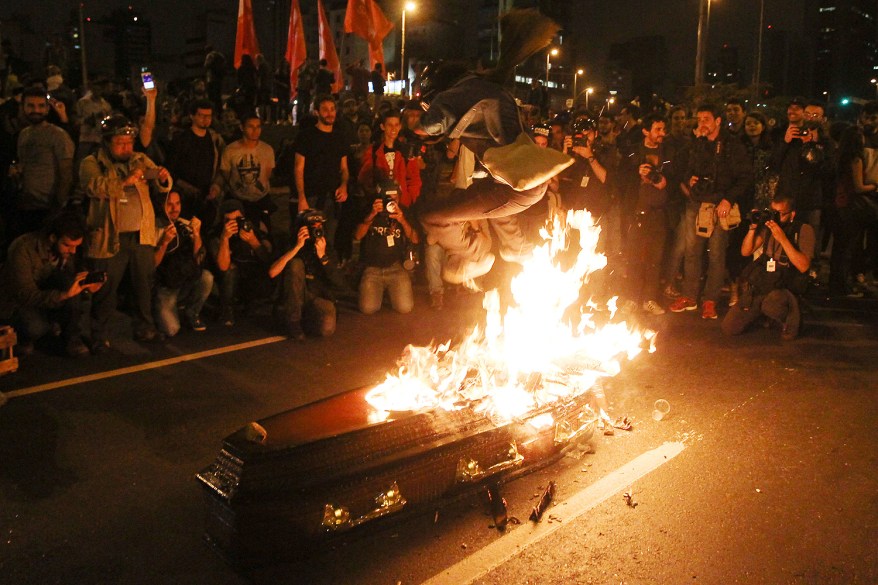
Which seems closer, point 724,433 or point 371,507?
point 371,507

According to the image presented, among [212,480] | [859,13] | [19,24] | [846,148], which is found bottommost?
[212,480]

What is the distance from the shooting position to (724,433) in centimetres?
536

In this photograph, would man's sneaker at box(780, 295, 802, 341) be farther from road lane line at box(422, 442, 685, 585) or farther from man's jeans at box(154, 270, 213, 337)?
man's jeans at box(154, 270, 213, 337)

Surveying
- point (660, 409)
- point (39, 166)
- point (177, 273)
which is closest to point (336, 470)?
point (660, 409)

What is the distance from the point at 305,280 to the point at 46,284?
7.55 feet

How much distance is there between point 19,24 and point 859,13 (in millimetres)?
126715

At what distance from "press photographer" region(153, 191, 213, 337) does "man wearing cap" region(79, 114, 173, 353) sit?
0.12 meters

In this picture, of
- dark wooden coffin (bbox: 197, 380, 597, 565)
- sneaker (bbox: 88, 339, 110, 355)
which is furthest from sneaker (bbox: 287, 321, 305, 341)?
dark wooden coffin (bbox: 197, 380, 597, 565)

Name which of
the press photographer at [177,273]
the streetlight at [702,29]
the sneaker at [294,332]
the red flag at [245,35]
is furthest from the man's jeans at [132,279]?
the streetlight at [702,29]

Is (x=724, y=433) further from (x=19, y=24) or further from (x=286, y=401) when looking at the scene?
(x=19, y=24)

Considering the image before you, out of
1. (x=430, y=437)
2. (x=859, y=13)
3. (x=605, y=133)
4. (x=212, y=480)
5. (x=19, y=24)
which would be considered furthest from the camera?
(x=859, y=13)

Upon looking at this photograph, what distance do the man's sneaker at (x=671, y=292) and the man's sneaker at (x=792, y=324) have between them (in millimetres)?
1575

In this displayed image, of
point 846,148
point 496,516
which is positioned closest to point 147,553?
point 496,516

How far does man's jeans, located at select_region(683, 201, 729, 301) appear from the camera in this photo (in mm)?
8922
